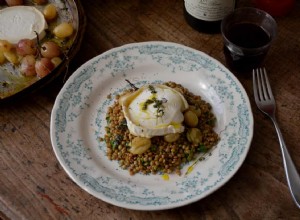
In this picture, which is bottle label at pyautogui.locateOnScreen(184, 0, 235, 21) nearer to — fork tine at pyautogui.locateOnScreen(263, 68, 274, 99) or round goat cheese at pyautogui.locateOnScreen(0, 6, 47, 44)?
fork tine at pyautogui.locateOnScreen(263, 68, 274, 99)

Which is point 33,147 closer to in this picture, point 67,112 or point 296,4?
point 67,112

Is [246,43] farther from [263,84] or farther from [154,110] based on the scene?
[154,110]

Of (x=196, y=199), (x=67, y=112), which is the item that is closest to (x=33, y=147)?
(x=67, y=112)

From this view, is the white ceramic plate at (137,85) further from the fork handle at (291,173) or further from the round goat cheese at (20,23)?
the round goat cheese at (20,23)

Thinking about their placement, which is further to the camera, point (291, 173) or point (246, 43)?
point (246, 43)

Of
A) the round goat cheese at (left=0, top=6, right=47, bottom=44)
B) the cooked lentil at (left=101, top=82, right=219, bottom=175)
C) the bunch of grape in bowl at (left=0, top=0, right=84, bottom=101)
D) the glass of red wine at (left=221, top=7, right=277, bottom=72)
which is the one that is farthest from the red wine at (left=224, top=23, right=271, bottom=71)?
the round goat cheese at (left=0, top=6, right=47, bottom=44)

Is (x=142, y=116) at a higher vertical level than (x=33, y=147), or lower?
higher

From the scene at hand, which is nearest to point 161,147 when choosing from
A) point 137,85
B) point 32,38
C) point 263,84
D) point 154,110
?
point 154,110
